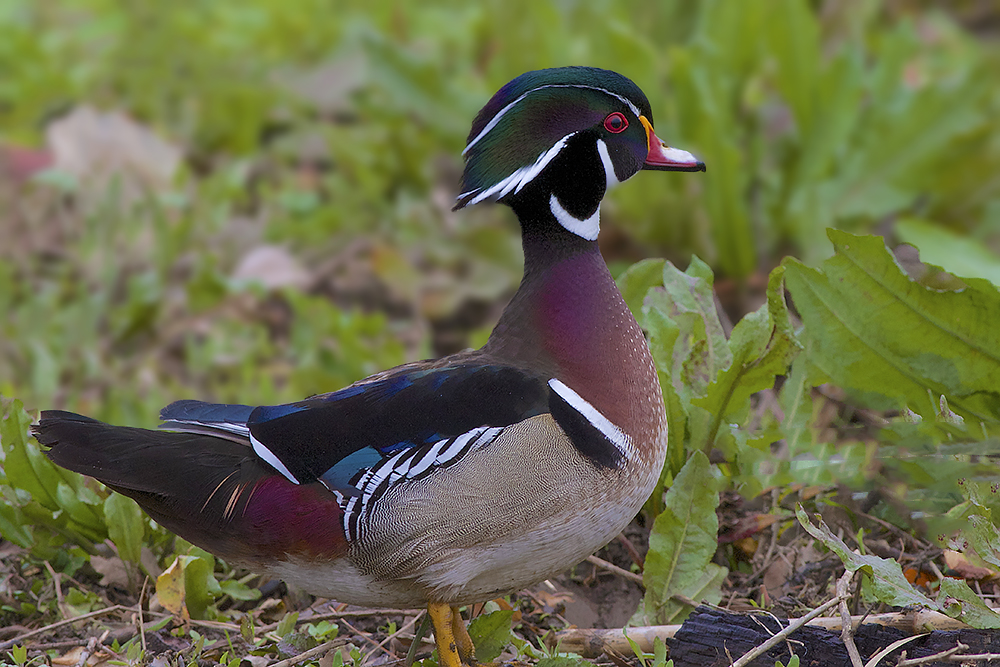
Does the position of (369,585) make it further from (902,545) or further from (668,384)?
(902,545)

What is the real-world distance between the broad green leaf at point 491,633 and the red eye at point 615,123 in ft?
3.26

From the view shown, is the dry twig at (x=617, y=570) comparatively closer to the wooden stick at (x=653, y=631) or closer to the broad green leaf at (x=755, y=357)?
the wooden stick at (x=653, y=631)

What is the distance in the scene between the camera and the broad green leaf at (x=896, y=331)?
247 cm

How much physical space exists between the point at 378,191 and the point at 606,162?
3.27 m

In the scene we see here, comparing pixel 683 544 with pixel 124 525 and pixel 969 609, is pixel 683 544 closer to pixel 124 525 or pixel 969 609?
pixel 969 609

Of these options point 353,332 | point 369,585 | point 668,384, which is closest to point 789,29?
point 353,332

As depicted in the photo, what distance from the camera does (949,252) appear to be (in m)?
3.83

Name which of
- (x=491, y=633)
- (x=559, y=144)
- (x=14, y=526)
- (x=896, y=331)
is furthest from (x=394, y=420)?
(x=896, y=331)

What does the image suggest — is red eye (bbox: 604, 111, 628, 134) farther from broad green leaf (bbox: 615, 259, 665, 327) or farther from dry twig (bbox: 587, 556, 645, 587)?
dry twig (bbox: 587, 556, 645, 587)

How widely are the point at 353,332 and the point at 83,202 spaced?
1.83 meters

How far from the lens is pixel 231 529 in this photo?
85.7 inches

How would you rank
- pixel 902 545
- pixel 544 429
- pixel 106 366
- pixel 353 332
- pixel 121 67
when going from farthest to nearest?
pixel 121 67 < pixel 106 366 < pixel 353 332 < pixel 902 545 < pixel 544 429

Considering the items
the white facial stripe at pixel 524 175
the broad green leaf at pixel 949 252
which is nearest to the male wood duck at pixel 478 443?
the white facial stripe at pixel 524 175

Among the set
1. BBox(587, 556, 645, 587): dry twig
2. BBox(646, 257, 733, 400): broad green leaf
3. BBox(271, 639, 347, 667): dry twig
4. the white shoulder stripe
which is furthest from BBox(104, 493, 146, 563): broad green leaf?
BBox(646, 257, 733, 400): broad green leaf
